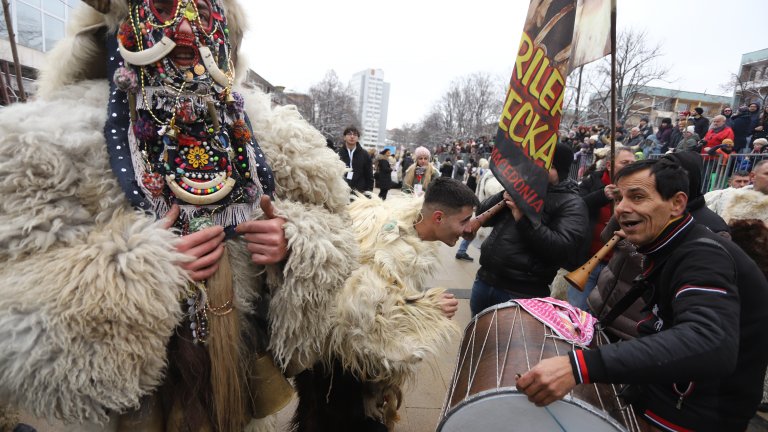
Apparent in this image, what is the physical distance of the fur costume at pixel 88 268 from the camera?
40.0 inches

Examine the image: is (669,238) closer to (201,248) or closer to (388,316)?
(388,316)

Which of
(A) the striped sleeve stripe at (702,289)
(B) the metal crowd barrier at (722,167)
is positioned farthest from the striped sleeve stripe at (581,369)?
(B) the metal crowd barrier at (722,167)

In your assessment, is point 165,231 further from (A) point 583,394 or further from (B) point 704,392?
(B) point 704,392

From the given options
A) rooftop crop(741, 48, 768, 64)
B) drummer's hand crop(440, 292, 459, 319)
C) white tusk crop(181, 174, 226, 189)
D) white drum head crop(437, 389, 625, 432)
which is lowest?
white drum head crop(437, 389, 625, 432)

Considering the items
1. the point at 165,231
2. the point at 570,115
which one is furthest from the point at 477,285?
the point at 570,115

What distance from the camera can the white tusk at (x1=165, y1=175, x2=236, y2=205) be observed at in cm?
130

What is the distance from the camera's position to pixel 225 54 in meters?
1.38

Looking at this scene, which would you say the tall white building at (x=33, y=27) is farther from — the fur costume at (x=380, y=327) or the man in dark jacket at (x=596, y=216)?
the man in dark jacket at (x=596, y=216)

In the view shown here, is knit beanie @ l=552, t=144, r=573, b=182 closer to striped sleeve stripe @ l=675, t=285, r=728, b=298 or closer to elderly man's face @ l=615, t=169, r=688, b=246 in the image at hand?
elderly man's face @ l=615, t=169, r=688, b=246

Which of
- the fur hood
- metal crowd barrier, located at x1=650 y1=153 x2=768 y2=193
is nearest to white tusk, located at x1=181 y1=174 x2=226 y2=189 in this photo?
the fur hood

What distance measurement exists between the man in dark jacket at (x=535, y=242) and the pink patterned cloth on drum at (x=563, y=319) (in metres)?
0.77

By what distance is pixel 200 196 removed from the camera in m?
1.33

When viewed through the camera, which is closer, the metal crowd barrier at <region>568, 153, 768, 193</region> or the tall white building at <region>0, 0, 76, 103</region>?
the metal crowd barrier at <region>568, 153, 768, 193</region>

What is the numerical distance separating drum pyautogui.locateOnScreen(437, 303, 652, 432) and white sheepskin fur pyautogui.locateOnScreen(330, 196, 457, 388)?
0.19 metres
